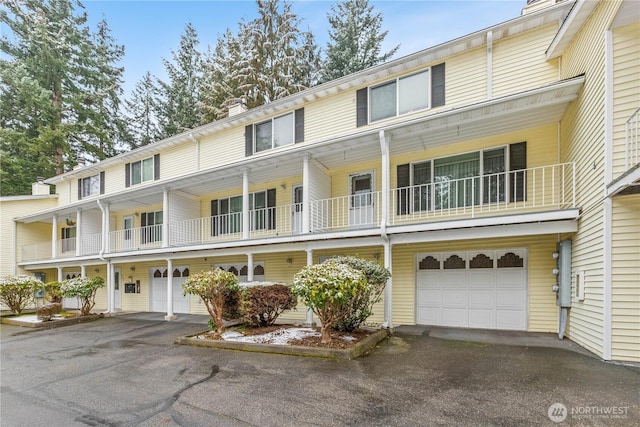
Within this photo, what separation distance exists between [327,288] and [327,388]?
199 cm

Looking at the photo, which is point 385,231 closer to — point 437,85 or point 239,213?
point 437,85

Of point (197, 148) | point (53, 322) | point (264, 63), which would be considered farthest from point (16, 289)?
point (264, 63)

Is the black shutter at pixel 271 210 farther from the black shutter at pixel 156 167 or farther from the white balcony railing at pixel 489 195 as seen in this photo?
the black shutter at pixel 156 167

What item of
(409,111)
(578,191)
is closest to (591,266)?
(578,191)

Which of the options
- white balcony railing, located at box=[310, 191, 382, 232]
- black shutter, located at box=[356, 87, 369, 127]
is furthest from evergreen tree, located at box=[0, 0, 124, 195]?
black shutter, located at box=[356, 87, 369, 127]

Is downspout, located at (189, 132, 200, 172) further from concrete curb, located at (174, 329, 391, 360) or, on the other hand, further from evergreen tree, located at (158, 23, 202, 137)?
evergreen tree, located at (158, 23, 202, 137)

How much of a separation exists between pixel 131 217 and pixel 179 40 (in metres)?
19.4

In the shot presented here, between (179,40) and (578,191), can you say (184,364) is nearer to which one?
(578,191)

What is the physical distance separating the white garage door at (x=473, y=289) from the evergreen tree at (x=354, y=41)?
1712 cm

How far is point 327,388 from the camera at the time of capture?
15.4 ft

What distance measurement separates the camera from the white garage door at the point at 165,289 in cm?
1380

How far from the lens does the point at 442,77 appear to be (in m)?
9.37

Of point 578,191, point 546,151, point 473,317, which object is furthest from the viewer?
point 473,317

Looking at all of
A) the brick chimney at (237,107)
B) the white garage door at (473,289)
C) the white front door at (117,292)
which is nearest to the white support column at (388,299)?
the white garage door at (473,289)
